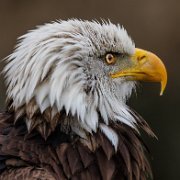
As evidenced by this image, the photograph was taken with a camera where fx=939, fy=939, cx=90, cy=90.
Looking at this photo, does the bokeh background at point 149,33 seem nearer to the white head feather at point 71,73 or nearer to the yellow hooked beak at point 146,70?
the yellow hooked beak at point 146,70

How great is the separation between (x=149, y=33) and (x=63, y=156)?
5627 millimetres

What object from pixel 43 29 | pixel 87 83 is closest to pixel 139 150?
pixel 87 83

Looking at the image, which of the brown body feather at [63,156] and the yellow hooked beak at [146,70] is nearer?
the brown body feather at [63,156]

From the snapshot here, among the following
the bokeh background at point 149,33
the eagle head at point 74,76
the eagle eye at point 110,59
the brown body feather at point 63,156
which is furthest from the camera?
the bokeh background at point 149,33

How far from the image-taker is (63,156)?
18.8 feet

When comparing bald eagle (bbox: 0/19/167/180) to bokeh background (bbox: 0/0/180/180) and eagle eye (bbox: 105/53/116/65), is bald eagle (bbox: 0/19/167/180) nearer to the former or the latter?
eagle eye (bbox: 105/53/116/65)

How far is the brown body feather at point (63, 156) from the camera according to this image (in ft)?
18.5

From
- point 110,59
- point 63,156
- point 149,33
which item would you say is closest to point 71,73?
point 110,59

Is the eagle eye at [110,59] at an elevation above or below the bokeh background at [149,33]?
above

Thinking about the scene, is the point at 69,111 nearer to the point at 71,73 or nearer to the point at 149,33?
the point at 71,73

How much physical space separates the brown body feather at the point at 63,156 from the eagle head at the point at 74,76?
58 mm

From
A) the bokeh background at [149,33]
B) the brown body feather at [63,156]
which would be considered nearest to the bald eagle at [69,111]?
the brown body feather at [63,156]

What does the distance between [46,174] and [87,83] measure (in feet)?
2.39

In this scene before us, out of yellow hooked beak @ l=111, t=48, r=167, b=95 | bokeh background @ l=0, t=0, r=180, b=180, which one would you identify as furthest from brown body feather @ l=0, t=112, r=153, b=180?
bokeh background @ l=0, t=0, r=180, b=180
